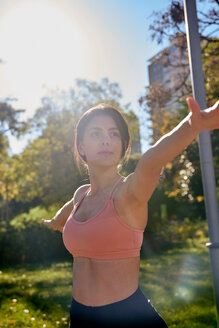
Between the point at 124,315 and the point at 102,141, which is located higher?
the point at 102,141

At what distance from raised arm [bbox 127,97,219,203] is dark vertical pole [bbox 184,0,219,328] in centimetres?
163

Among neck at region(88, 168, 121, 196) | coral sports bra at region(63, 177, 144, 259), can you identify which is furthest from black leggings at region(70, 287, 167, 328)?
neck at region(88, 168, 121, 196)

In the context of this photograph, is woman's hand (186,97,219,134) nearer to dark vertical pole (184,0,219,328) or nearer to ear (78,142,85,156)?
ear (78,142,85,156)

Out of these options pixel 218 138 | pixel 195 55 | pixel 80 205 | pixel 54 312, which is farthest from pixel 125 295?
pixel 218 138

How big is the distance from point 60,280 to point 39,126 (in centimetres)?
1841

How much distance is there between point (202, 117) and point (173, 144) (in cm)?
17

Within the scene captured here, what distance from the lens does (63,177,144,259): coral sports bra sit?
6.19ft

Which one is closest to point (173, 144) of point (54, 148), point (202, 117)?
point (202, 117)

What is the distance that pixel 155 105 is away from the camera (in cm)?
829

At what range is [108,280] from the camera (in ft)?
6.33

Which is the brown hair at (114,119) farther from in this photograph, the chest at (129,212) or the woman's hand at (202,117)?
the woman's hand at (202,117)

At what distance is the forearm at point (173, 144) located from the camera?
155 centimetres

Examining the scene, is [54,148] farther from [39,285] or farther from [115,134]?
[115,134]

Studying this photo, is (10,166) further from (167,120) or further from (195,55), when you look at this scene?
(195,55)
